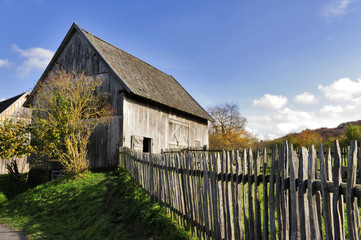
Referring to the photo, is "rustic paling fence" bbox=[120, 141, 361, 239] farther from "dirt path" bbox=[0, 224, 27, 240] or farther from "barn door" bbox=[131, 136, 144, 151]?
"barn door" bbox=[131, 136, 144, 151]

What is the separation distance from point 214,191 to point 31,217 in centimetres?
786

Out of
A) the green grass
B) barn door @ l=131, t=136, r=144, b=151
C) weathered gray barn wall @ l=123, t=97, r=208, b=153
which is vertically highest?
weathered gray barn wall @ l=123, t=97, r=208, b=153

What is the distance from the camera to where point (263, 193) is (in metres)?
3.36

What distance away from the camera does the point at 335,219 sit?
250cm

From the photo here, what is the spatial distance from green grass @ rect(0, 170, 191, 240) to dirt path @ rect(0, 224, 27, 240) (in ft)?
0.73

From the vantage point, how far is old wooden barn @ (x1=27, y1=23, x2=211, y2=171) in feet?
42.6

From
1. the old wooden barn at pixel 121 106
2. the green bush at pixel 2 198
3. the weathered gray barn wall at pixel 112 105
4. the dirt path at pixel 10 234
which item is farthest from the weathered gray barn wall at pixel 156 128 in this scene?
the green bush at pixel 2 198

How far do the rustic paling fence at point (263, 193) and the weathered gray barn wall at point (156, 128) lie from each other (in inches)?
253

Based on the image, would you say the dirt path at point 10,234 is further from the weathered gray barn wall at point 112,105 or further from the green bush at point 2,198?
the green bush at point 2,198

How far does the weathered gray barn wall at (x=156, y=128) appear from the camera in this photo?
43.4 ft

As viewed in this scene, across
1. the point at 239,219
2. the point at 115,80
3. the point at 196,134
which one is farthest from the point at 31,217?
the point at 196,134

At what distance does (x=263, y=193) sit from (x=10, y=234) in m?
7.41

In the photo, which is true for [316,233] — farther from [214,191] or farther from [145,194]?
[145,194]

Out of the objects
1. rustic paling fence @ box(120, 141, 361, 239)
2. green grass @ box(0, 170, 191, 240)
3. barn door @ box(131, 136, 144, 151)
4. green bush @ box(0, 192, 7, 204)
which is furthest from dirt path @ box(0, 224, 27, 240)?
barn door @ box(131, 136, 144, 151)
